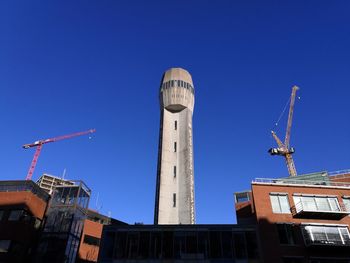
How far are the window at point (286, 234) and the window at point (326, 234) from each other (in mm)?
1610

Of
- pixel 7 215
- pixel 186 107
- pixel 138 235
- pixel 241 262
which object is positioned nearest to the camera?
pixel 241 262

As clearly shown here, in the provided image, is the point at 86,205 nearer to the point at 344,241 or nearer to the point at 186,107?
the point at 186,107

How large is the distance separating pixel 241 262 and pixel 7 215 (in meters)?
38.9

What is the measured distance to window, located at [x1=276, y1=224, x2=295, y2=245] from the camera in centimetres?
4047

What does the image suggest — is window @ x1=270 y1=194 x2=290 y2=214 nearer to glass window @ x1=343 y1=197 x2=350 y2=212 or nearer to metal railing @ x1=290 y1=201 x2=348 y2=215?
metal railing @ x1=290 y1=201 x2=348 y2=215

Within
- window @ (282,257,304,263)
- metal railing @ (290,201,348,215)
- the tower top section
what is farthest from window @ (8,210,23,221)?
metal railing @ (290,201,348,215)

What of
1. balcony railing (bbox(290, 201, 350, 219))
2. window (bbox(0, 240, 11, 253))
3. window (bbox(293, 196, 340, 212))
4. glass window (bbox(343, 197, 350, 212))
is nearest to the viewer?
balcony railing (bbox(290, 201, 350, 219))

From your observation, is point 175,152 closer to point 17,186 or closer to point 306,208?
point 17,186

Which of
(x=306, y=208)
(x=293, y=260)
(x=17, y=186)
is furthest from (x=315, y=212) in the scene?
(x=17, y=186)

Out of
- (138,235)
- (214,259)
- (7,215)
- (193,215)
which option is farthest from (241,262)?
(7,215)

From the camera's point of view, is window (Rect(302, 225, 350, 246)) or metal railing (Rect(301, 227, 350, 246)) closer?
metal railing (Rect(301, 227, 350, 246))

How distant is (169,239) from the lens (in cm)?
4088

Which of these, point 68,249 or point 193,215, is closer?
point 68,249

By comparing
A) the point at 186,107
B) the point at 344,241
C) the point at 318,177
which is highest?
the point at 186,107
